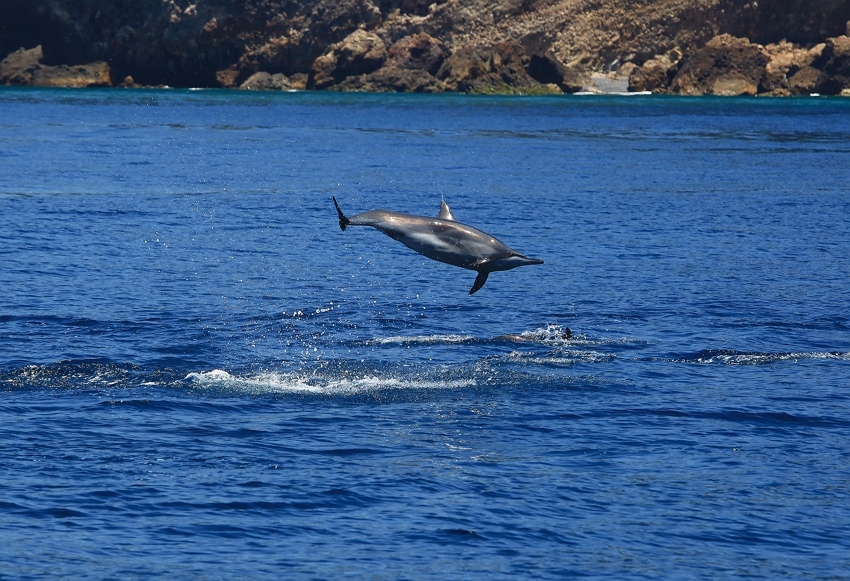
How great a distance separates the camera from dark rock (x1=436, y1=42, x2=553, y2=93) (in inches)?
6924

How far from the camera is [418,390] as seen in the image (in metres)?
22.7

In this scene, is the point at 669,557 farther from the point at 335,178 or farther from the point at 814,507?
the point at 335,178

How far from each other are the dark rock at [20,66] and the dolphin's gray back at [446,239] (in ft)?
607

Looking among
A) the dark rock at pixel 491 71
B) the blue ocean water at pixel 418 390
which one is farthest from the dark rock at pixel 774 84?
the blue ocean water at pixel 418 390

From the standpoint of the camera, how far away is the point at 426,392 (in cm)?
2255

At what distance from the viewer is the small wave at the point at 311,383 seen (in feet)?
74.4

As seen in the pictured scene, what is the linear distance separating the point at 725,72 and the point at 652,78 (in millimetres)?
12547

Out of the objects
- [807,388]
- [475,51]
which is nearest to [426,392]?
[807,388]

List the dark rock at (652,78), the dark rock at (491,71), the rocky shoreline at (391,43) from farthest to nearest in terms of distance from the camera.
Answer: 1. the dark rock at (652,78)
2. the rocky shoreline at (391,43)
3. the dark rock at (491,71)

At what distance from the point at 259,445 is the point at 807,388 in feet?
35.8

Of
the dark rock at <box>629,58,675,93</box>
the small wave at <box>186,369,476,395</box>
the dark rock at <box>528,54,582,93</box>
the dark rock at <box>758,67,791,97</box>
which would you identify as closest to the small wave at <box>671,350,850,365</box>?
the small wave at <box>186,369,476,395</box>

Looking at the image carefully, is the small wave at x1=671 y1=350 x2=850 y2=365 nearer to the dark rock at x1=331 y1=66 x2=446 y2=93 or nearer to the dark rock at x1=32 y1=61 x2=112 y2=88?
the dark rock at x1=331 y1=66 x2=446 y2=93

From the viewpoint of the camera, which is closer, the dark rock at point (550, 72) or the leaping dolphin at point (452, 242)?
the leaping dolphin at point (452, 242)

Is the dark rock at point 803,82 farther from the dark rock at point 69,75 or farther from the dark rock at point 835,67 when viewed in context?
the dark rock at point 69,75
